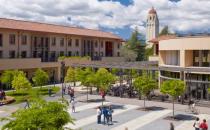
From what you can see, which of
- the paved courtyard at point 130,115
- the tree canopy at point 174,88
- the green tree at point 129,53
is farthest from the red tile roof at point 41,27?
the tree canopy at point 174,88

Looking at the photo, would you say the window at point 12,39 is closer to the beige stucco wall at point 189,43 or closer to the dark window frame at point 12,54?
the dark window frame at point 12,54

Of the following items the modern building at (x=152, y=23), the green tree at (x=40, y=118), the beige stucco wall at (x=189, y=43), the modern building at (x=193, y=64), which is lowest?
the green tree at (x=40, y=118)

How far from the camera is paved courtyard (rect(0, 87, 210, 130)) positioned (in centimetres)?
2697

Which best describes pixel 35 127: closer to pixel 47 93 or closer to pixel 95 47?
pixel 47 93

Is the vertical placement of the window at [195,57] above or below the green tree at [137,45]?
below

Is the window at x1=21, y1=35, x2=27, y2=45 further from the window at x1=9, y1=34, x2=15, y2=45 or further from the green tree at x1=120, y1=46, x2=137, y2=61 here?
the green tree at x1=120, y1=46, x2=137, y2=61

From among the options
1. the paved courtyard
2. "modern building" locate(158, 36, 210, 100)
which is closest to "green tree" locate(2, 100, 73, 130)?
the paved courtyard

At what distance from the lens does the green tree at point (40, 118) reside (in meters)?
13.3

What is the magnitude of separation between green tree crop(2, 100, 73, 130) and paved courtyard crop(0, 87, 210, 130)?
803 centimetres

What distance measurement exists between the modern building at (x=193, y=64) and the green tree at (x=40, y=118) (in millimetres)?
25742

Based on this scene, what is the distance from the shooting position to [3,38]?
52.8 metres

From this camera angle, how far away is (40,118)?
13.6 meters

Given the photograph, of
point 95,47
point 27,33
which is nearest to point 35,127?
point 27,33

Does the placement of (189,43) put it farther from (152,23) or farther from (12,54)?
(152,23)
